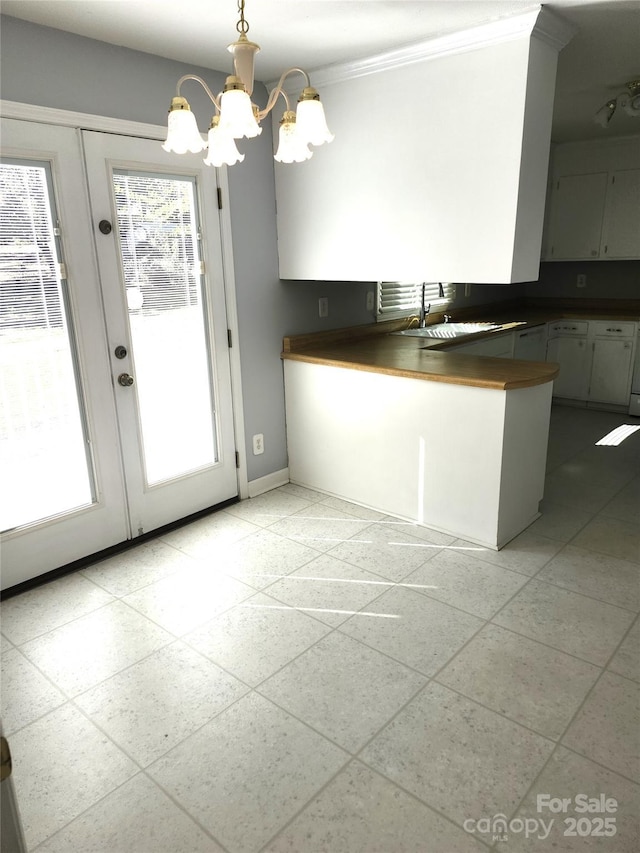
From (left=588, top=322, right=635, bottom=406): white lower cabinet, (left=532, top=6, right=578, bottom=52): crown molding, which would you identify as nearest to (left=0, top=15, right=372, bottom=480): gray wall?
(left=532, top=6, right=578, bottom=52): crown molding

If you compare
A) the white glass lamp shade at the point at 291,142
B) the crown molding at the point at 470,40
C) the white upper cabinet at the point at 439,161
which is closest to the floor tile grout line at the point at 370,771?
the white glass lamp shade at the point at 291,142

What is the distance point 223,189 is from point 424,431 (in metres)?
1.72

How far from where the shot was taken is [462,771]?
172 cm

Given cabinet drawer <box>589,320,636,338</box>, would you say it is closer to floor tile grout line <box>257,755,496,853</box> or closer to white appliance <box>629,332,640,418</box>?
white appliance <box>629,332,640,418</box>

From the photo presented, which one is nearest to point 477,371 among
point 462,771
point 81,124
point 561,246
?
point 462,771

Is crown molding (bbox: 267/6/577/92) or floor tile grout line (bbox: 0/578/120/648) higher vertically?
crown molding (bbox: 267/6/577/92)

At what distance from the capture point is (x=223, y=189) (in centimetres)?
318

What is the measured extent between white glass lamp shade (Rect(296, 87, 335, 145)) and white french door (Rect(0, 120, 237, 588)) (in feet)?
→ 4.59

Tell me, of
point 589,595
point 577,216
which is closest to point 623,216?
point 577,216

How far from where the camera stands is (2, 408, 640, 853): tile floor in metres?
1.59

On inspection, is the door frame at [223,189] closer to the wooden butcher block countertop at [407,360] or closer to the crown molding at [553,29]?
the wooden butcher block countertop at [407,360]

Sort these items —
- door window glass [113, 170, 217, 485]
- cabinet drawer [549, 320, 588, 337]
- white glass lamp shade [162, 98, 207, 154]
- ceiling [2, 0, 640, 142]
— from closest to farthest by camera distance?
1. white glass lamp shade [162, 98, 207, 154]
2. ceiling [2, 0, 640, 142]
3. door window glass [113, 170, 217, 485]
4. cabinet drawer [549, 320, 588, 337]

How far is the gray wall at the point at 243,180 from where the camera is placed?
2.41 m

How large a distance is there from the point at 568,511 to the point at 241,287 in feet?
7.60
